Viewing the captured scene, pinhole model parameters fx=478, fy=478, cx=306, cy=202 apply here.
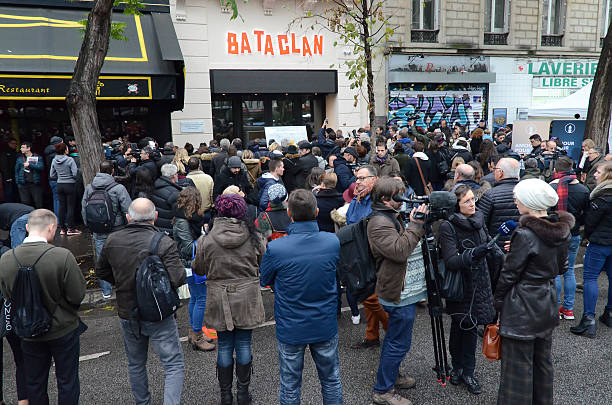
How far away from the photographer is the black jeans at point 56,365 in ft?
11.7

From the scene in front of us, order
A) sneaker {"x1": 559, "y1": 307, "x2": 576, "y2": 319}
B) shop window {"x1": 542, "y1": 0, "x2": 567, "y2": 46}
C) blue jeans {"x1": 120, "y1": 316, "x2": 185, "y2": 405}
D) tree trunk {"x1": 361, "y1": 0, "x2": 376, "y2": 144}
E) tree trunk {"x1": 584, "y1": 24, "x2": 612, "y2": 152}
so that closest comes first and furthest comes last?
blue jeans {"x1": 120, "y1": 316, "x2": 185, "y2": 405} < sneaker {"x1": 559, "y1": 307, "x2": 576, "y2": 319} < tree trunk {"x1": 361, "y1": 0, "x2": 376, "y2": 144} < tree trunk {"x1": 584, "y1": 24, "x2": 612, "y2": 152} < shop window {"x1": 542, "y1": 0, "x2": 567, "y2": 46}

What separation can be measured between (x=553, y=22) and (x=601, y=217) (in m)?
17.0

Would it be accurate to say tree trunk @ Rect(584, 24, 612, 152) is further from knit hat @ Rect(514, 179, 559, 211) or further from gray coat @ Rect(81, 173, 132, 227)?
gray coat @ Rect(81, 173, 132, 227)

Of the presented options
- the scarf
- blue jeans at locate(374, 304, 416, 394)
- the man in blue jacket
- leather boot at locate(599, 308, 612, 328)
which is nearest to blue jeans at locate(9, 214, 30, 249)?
the man in blue jacket

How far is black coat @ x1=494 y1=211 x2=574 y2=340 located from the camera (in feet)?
10.9

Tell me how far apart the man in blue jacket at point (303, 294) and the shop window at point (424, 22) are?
15219 mm

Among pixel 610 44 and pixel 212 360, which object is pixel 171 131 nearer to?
pixel 212 360

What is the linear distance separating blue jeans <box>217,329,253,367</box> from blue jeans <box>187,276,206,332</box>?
1222 mm

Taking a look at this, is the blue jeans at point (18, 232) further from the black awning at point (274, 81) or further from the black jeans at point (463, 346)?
the black awning at point (274, 81)

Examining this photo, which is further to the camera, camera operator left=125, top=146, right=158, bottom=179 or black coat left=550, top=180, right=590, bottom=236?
camera operator left=125, top=146, right=158, bottom=179

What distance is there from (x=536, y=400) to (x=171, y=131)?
39.6 ft

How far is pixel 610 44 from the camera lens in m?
10.1

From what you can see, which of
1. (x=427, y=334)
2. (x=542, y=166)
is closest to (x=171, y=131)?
(x=542, y=166)

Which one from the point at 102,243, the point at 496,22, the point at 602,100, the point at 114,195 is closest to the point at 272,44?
the point at 602,100
